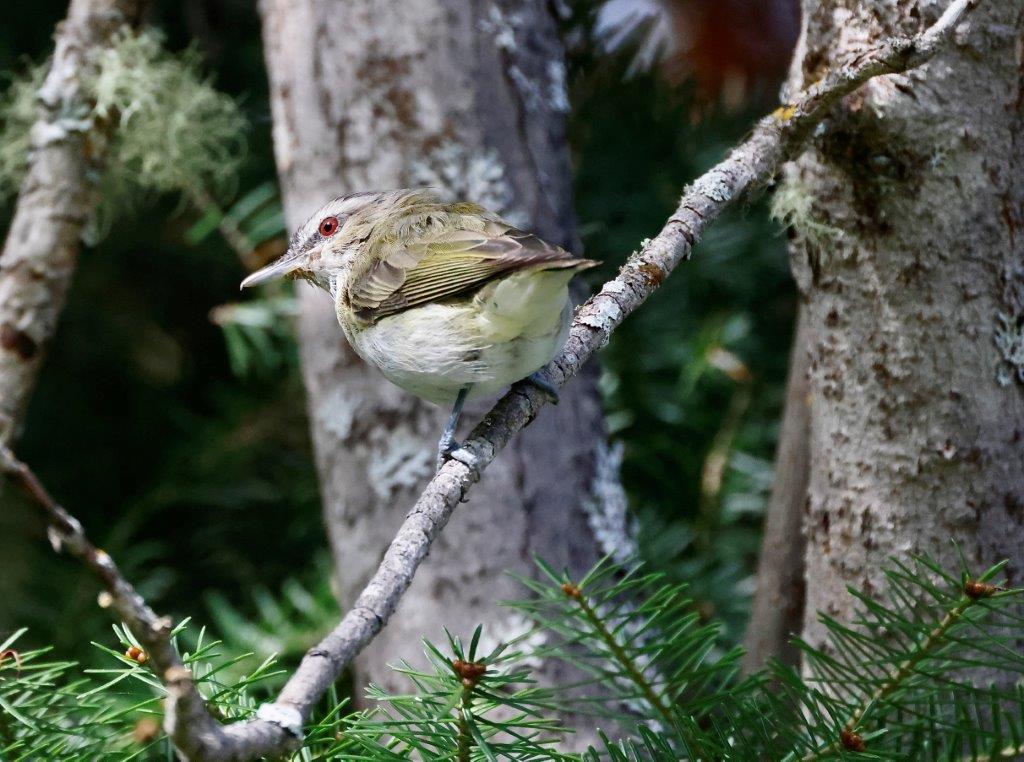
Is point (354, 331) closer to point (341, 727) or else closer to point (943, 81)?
point (341, 727)

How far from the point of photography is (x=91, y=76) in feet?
9.30

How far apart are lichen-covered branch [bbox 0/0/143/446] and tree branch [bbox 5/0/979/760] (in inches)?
51.9

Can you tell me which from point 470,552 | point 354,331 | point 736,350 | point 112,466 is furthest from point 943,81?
point 112,466

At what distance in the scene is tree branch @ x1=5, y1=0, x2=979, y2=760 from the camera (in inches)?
32.0

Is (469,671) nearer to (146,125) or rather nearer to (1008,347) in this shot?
Answer: (1008,347)

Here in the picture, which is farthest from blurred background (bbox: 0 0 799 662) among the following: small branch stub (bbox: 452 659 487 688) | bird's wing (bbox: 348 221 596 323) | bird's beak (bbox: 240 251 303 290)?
small branch stub (bbox: 452 659 487 688)

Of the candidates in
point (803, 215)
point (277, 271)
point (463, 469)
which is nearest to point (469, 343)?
point (463, 469)

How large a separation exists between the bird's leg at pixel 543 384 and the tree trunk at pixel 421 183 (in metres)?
0.50

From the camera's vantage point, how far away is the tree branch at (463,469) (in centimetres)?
81

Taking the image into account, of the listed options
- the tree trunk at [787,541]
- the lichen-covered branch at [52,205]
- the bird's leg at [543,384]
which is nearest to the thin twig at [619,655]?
the bird's leg at [543,384]

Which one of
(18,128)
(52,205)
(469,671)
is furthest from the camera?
(18,128)

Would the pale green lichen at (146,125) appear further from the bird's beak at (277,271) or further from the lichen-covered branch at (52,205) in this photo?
the bird's beak at (277,271)

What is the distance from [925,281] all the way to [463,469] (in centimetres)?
90

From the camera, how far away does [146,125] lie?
3.03 meters
